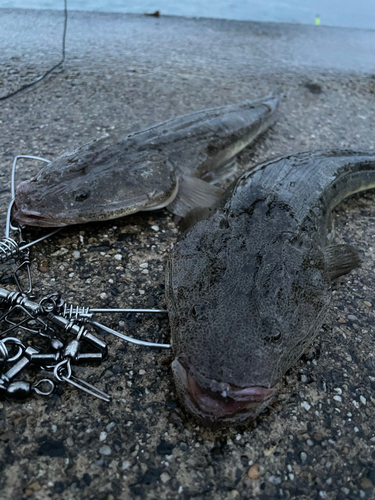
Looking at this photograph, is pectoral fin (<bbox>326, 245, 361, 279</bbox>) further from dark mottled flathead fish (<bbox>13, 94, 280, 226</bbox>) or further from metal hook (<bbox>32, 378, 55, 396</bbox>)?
metal hook (<bbox>32, 378, 55, 396</bbox>)

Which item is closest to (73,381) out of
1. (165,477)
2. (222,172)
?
(165,477)

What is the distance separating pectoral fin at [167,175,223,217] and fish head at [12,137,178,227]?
0.24ft

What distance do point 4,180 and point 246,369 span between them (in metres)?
2.76

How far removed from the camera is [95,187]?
9.76 ft

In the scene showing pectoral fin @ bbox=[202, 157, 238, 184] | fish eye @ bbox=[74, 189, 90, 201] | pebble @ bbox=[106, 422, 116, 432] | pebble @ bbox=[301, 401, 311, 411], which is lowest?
pebble @ bbox=[106, 422, 116, 432]

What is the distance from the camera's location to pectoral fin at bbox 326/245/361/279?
8.28ft

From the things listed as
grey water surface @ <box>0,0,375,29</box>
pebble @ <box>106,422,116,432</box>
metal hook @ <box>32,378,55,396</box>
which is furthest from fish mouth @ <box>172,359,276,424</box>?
grey water surface @ <box>0,0,375,29</box>

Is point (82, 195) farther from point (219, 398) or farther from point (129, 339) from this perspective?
point (219, 398)

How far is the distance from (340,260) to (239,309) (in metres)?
1.08

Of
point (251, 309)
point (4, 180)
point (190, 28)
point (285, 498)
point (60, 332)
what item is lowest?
point (285, 498)

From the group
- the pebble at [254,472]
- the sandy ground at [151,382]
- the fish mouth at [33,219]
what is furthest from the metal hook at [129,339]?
the fish mouth at [33,219]

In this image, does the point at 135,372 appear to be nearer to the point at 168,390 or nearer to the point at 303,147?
the point at 168,390

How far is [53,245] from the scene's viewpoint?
2.78 metres

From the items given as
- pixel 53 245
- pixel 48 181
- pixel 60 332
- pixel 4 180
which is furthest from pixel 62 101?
pixel 60 332
